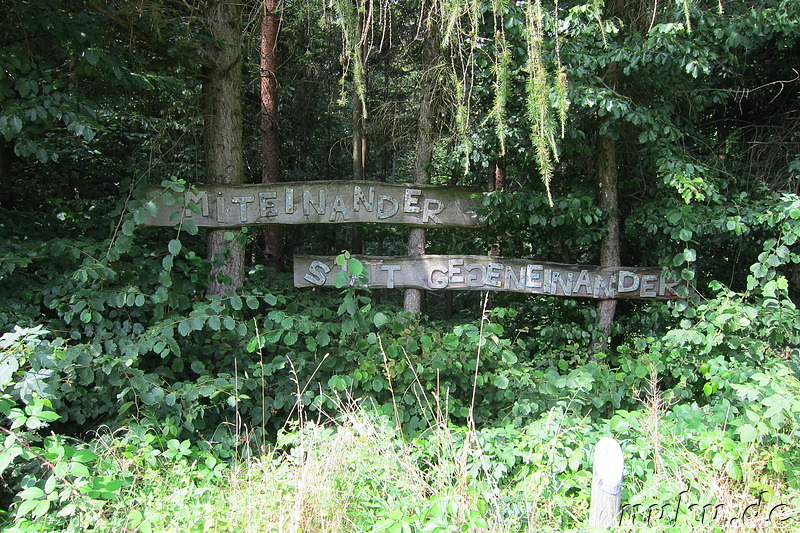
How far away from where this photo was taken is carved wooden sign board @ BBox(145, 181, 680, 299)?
4660mm

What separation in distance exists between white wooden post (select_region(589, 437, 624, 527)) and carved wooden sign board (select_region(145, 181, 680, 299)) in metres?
2.76

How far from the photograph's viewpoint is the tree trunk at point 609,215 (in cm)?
502

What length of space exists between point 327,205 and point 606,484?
3.34m

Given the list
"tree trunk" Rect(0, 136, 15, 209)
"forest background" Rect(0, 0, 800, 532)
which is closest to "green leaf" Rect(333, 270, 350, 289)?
"forest background" Rect(0, 0, 800, 532)

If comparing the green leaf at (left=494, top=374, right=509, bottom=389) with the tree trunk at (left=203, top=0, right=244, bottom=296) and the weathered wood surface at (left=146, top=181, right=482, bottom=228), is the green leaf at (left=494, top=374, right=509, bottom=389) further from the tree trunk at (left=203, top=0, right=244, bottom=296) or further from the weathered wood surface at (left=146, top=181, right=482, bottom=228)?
the tree trunk at (left=203, top=0, right=244, bottom=296)

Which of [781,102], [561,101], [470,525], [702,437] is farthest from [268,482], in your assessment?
[781,102]

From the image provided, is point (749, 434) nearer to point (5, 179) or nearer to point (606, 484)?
point (606, 484)

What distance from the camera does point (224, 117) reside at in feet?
15.5

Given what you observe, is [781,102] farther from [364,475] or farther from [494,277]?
[364,475]

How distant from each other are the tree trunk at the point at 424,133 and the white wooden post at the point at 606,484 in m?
2.88

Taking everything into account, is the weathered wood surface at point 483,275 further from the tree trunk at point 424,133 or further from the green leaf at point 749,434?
the green leaf at point 749,434

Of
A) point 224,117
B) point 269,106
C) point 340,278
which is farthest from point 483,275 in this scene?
point 269,106

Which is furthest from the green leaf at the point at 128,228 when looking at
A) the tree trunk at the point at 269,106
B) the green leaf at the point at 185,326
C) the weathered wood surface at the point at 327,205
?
the tree trunk at the point at 269,106

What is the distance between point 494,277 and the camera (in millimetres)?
4871
